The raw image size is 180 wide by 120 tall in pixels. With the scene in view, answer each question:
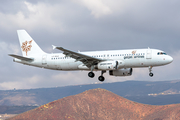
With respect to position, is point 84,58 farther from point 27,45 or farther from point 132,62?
point 27,45

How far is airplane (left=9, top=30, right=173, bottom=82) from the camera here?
59.3 m

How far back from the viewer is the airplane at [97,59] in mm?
59312

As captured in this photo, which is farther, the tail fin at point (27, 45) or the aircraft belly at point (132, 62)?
the tail fin at point (27, 45)

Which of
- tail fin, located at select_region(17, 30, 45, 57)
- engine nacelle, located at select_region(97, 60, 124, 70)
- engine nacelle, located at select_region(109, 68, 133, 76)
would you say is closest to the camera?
engine nacelle, located at select_region(97, 60, 124, 70)

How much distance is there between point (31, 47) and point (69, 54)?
55.4ft

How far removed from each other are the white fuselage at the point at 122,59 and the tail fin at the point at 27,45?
4.79 m

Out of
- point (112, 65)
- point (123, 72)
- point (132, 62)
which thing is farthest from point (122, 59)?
point (123, 72)

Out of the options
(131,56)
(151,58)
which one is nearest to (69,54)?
(131,56)

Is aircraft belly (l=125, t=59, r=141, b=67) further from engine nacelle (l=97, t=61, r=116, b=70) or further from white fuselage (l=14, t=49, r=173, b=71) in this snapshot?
engine nacelle (l=97, t=61, r=116, b=70)

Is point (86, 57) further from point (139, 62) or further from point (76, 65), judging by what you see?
point (139, 62)

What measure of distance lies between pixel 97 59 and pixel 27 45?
21344 millimetres

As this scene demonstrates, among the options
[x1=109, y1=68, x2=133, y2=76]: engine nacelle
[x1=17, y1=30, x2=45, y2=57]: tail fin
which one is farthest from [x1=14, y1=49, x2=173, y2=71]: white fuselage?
[x1=109, y1=68, x2=133, y2=76]: engine nacelle

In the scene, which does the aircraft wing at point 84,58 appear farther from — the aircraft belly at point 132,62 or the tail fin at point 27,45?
the tail fin at point 27,45

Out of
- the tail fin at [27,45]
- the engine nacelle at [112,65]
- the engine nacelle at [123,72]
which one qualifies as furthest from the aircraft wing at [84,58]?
the tail fin at [27,45]
